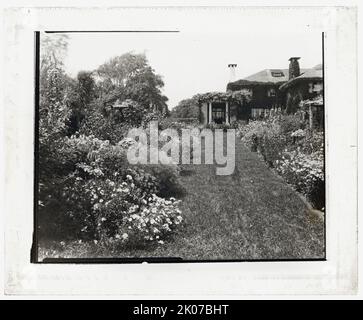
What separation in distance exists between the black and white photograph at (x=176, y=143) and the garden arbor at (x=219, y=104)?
1 cm

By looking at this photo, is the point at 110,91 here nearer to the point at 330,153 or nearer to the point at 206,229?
the point at 206,229

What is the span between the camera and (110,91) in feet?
22.3

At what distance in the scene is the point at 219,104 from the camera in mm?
6711

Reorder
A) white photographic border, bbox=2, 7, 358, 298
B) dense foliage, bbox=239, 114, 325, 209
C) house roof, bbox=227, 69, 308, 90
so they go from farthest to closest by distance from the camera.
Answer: dense foliage, bbox=239, 114, 325, 209
house roof, bbox=227, 69, 308, 90
white photographic border, bbox=2, 7, 358, 298

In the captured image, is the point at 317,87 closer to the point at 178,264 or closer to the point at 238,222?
the point at 238,222

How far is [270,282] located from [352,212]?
1.42m

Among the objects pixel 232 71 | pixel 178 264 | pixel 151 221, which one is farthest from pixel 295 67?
pixel 178 264

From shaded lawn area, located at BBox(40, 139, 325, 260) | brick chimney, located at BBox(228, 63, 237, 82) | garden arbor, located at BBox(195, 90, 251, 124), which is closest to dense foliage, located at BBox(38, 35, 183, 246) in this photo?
shaded lawn area, located at BBox(40, 139, 325, 260)

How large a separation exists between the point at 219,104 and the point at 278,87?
0.83 m

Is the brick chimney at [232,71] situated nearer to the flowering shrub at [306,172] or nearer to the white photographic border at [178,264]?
the white photographic border at [178,264]

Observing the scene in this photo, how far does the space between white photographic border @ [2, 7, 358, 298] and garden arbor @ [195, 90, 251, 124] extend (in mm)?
870

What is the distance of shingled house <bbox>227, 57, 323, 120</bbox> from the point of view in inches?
263

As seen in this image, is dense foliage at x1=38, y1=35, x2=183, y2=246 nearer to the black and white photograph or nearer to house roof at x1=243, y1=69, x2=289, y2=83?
the black and white photograph
